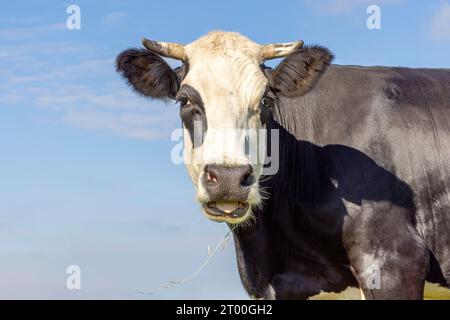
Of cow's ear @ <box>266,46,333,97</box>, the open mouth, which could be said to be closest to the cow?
cow's ear @ <box>266,46,333,97</box>

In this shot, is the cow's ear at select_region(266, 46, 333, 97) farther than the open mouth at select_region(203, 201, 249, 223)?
Yes

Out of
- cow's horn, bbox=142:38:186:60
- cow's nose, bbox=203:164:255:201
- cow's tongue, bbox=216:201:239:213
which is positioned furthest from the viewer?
cow's horn, bbox=142:38:186:60

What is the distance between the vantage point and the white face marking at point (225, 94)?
916 cm

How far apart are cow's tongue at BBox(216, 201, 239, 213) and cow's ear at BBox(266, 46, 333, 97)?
237cm

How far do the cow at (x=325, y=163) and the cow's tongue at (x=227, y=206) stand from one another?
742 millimetres

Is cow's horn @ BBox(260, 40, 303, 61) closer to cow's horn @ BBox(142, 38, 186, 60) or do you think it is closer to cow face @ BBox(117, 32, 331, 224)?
cow face @ BBox(117, 32, 331, 224)

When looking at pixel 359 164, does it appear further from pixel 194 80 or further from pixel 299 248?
pixel 194 80

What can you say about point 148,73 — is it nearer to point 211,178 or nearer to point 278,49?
point 278,49

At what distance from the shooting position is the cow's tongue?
9219mm

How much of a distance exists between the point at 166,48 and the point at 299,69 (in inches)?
76.4

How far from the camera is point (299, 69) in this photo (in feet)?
35.8

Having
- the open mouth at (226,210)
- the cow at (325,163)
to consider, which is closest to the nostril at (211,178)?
the open mouth at (226,210)

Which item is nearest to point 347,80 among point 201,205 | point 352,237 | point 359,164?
point 359,164

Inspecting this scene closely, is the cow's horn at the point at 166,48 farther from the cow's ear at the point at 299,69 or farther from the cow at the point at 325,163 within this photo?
the cow's ear at the point at 299,69
